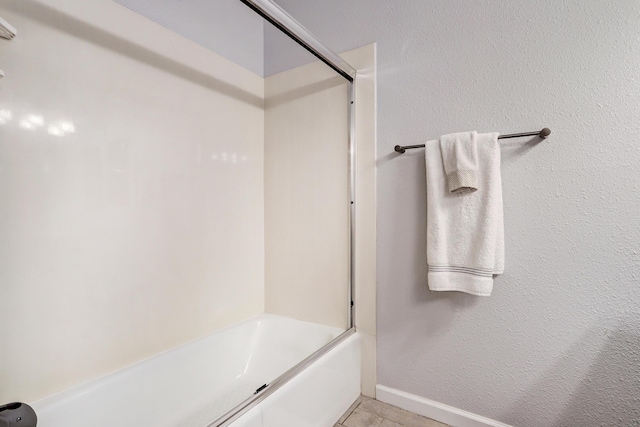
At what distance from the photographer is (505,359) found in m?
1.37

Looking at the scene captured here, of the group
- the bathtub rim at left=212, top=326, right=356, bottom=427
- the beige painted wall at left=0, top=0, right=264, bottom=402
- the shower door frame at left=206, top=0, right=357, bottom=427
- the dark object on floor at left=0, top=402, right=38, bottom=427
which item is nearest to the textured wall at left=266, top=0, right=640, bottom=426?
the shower door frame at left=206, top=0, right=357, bottom=427

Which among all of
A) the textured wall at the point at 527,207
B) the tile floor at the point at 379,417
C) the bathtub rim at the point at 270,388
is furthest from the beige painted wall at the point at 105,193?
the textured wall at the point at 527,207

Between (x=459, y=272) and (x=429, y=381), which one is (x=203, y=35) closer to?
(x=459, y=272)

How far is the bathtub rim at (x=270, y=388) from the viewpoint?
1014mm

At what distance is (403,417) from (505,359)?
57 centimetres

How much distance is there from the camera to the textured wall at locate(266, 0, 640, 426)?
1180 millimetres

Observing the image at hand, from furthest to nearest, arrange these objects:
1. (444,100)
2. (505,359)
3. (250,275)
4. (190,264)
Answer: (250,275), (190,264), (444,100), (505,359)

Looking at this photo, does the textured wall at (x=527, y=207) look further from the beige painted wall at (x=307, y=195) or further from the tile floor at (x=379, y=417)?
the beige painted wall at (x=307, y=195)

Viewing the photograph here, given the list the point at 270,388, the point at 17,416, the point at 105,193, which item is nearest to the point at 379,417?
the point at 270,388

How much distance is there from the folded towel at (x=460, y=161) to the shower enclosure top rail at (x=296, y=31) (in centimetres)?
66

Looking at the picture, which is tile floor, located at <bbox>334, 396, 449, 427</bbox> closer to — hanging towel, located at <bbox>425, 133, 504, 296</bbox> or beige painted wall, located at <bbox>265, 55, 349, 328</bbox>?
beige painted wall, located at <bbox>265, 55, 349, 328</bbox>

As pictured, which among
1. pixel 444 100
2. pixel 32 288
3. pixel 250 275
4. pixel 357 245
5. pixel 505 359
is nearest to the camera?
pixel 32 288

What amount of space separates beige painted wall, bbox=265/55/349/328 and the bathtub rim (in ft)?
0.92

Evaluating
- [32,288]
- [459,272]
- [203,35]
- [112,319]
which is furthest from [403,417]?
[203,35]
